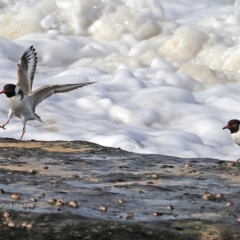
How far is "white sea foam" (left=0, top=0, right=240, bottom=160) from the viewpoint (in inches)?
382

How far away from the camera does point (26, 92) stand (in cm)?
825

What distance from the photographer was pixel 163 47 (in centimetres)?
1473

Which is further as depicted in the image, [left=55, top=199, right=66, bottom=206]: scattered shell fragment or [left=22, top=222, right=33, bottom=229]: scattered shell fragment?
[left=55, top=199, right=66, bottom=206]: scattered shell fragment

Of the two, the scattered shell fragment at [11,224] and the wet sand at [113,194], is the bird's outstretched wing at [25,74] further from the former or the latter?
the scattered shell fragment at [11,224]

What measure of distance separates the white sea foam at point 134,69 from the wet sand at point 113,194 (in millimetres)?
2724

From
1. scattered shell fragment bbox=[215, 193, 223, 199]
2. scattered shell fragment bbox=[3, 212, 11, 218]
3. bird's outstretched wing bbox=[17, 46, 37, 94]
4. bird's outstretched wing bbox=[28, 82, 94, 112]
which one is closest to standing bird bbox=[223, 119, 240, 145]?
bird's outstretched wing bbox=[28, 82, 94, 112]

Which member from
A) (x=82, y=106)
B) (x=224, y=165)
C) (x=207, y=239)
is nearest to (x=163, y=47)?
(x=82, y=106)

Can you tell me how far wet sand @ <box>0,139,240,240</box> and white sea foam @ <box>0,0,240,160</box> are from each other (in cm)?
272

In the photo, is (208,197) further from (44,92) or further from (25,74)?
(25,74)

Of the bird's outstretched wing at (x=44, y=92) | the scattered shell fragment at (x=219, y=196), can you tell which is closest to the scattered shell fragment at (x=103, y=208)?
the scattered shell fragment at (x=219, y=196)

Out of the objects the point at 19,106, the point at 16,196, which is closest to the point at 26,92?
the point at 19,106

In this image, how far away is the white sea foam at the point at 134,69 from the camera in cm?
970

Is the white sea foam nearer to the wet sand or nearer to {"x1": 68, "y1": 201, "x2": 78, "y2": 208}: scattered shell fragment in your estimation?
the wet sand

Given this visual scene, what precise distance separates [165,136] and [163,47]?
5.32 m
